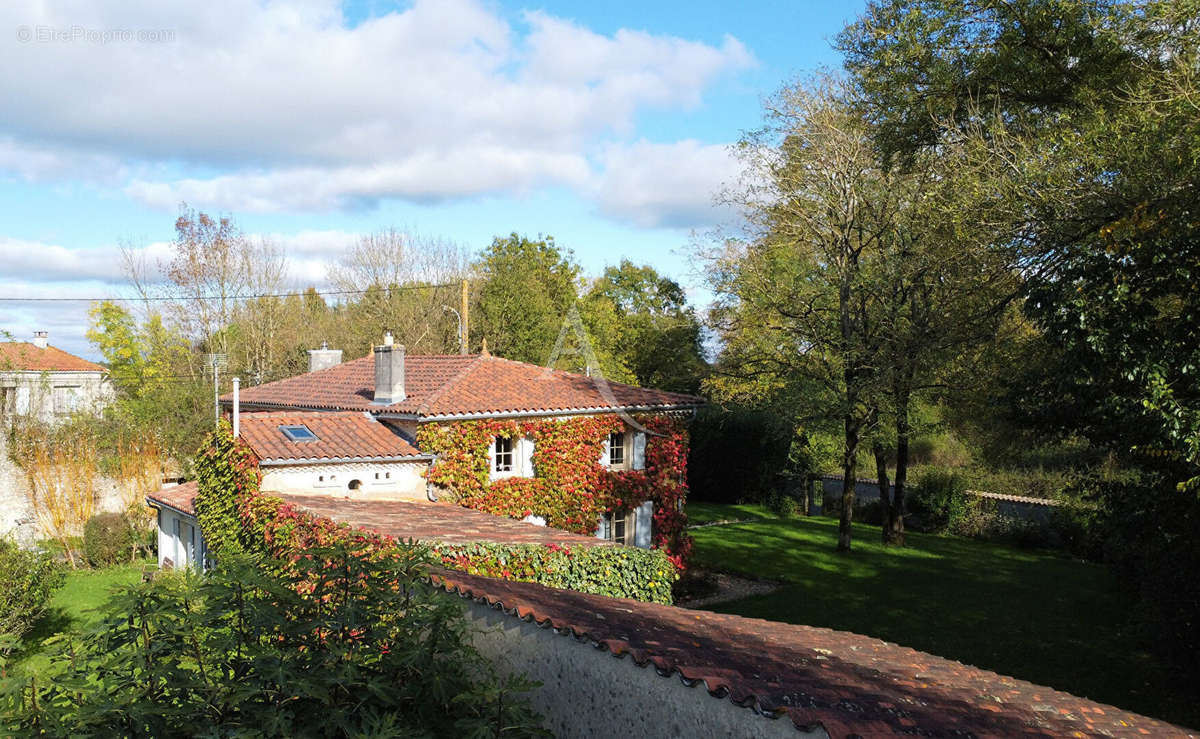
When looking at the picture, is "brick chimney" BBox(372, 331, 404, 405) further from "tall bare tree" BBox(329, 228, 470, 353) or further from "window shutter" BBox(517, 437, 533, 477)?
"tall bare tree" BBox(329, 228, 470, 353)

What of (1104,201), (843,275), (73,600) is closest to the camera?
(1104,201)

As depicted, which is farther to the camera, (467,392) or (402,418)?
(467,392)

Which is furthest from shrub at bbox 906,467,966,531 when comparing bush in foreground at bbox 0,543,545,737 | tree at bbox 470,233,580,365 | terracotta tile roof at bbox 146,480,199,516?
bush in foreground at bbox 0,543,545,737

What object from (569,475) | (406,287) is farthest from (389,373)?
(406,287)

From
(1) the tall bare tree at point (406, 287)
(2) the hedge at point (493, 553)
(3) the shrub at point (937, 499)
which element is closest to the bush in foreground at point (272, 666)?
(2) the hedge at point (493, 553)

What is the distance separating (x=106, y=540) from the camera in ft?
77.5

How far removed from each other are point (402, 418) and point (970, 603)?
13.5 meters

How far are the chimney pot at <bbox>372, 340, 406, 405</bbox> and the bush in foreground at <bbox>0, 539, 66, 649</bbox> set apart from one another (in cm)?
735

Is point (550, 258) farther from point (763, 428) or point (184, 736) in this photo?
point (184, 736)

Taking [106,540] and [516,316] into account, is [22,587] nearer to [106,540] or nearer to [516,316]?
[106,540]

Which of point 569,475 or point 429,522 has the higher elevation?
point 569,475

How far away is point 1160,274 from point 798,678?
24.9 ft

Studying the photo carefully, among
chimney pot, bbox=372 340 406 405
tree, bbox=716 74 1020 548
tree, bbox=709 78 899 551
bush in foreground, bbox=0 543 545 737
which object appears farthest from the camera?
tree, bbox=709 78 899 551

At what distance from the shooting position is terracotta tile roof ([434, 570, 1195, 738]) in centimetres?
477
